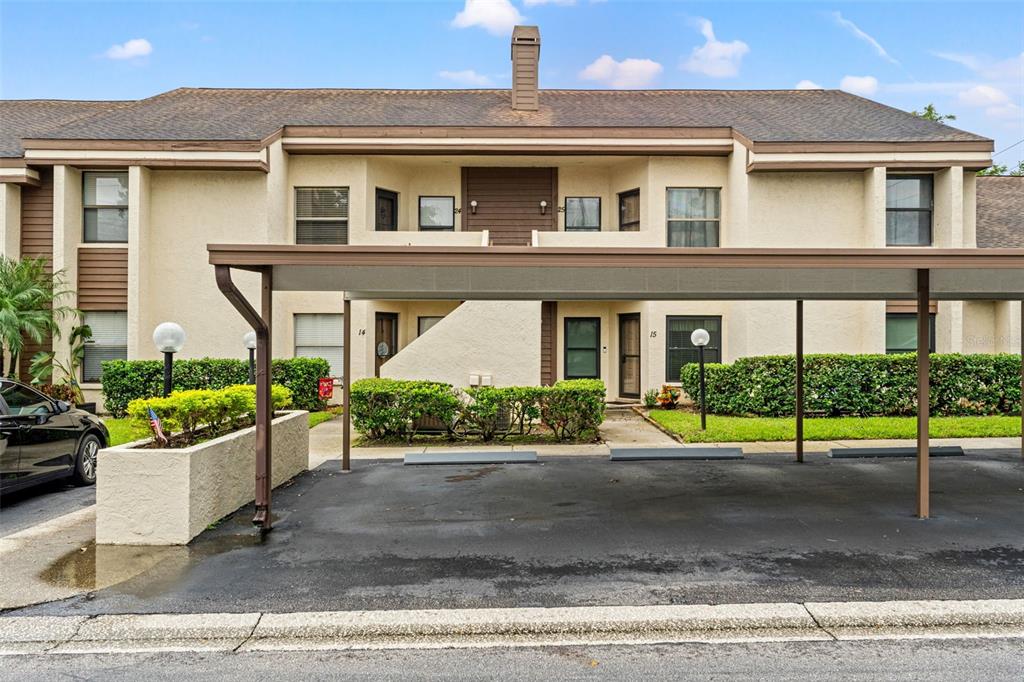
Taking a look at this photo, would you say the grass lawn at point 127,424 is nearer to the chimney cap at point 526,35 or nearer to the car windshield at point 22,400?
the car windshield at point 22,400

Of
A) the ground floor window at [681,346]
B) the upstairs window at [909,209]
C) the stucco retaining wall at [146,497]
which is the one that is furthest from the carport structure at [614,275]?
the upstairs window at [909,209]

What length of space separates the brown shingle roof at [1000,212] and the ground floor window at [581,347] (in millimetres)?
9477

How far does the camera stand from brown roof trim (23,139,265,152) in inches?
621

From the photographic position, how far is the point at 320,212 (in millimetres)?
17641

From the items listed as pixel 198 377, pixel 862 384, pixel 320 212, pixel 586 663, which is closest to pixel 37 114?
pixel 320 212

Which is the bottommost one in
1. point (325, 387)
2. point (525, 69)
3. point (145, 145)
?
point (325, 387)

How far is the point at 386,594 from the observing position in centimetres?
528

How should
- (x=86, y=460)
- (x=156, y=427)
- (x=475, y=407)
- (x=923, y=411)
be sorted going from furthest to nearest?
(x=475, y=407) → (x=86, y=460) → (x=923, y=411) → (x=156, y=427)

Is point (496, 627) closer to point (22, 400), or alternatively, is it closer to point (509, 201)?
point (22, 400)

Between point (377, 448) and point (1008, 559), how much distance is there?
897 centimetres

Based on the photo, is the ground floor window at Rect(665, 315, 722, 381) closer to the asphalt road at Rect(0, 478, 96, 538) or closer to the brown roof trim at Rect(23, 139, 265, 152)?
the brown roof trim at Rect(23, 139, 265, 152)

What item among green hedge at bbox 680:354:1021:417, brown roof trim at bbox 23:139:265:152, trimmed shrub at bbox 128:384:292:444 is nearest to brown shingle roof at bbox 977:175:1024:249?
green hedge at bbox 680:354:1021:417

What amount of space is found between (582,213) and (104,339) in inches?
491

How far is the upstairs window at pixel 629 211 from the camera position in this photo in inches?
711
